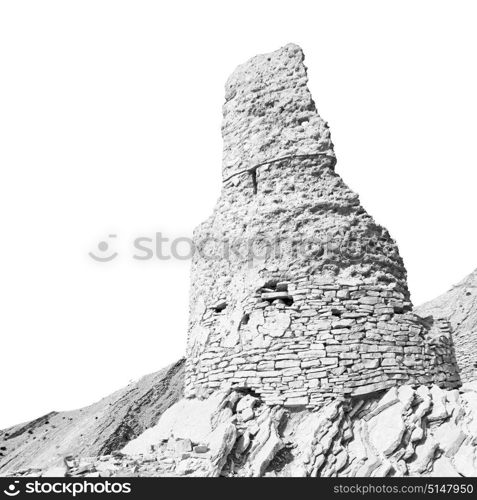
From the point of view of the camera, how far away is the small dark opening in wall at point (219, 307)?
35.3 ft

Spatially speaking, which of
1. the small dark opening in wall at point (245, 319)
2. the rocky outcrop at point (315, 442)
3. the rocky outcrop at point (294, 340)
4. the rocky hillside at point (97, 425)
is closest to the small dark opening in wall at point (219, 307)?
the rocky outcrop at point (294, 340)

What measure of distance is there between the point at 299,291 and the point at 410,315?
187 cm

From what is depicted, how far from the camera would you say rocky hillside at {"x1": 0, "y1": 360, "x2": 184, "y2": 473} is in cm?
2019

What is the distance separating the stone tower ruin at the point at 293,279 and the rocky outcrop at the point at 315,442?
0.29 m

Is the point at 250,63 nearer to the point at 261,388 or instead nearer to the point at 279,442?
the point at 261,388

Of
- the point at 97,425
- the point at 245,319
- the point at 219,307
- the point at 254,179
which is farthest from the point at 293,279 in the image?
the point at 97,425

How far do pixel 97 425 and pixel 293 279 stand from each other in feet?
46.9

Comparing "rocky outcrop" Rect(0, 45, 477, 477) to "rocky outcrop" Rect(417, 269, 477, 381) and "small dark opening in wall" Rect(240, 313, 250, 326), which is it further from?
"rocky outcrop" Rect(417, 269, 477, 381)

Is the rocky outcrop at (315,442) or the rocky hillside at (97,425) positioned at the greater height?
the rocky outcrop at (315,442)

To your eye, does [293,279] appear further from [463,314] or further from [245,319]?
[463,314]

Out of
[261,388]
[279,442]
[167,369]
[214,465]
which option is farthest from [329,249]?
[167,369]

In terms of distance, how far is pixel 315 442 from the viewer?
8875 mm

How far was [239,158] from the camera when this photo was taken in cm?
1160

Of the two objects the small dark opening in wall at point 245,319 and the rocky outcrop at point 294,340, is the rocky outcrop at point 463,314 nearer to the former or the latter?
the rocky outcrop at point 294,340
